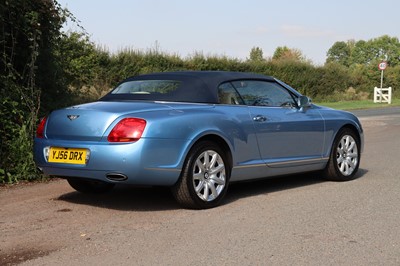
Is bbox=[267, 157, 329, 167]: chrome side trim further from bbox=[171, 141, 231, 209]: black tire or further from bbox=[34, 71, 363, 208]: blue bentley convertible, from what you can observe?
bbox=[171, 141, 231, 209]: black tire

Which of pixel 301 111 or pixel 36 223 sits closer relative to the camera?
pixel 36 223

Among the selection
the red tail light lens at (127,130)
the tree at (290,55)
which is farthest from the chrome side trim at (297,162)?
the tree at (290,55)

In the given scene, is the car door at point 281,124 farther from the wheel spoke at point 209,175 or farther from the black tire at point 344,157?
the wheel spoke at point 209,175

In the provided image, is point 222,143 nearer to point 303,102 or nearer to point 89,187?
point 303,102

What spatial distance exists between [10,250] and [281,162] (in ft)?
11.3

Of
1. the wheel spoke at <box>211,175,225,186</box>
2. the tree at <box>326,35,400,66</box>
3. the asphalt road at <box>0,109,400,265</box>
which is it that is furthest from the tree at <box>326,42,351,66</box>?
the wheel spoke at <box>211,175,225,186</box>

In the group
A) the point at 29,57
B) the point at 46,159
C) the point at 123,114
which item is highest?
the point at 29,57

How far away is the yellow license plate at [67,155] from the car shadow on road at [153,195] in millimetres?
691

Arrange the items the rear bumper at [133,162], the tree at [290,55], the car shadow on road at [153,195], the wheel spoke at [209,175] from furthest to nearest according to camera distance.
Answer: the tree at [290,55] → the car shadow on road at [153,195] → the wheel spoke at [209,175] → the rear bumper at [133,162]

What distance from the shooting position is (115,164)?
17.3ft

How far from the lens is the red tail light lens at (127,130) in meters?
5.32

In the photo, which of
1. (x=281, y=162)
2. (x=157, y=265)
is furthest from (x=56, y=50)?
(x=157, y=265)

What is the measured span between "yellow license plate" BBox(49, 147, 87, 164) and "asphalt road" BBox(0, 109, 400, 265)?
0.54m

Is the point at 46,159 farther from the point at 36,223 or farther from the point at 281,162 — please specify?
the point at 281,162
